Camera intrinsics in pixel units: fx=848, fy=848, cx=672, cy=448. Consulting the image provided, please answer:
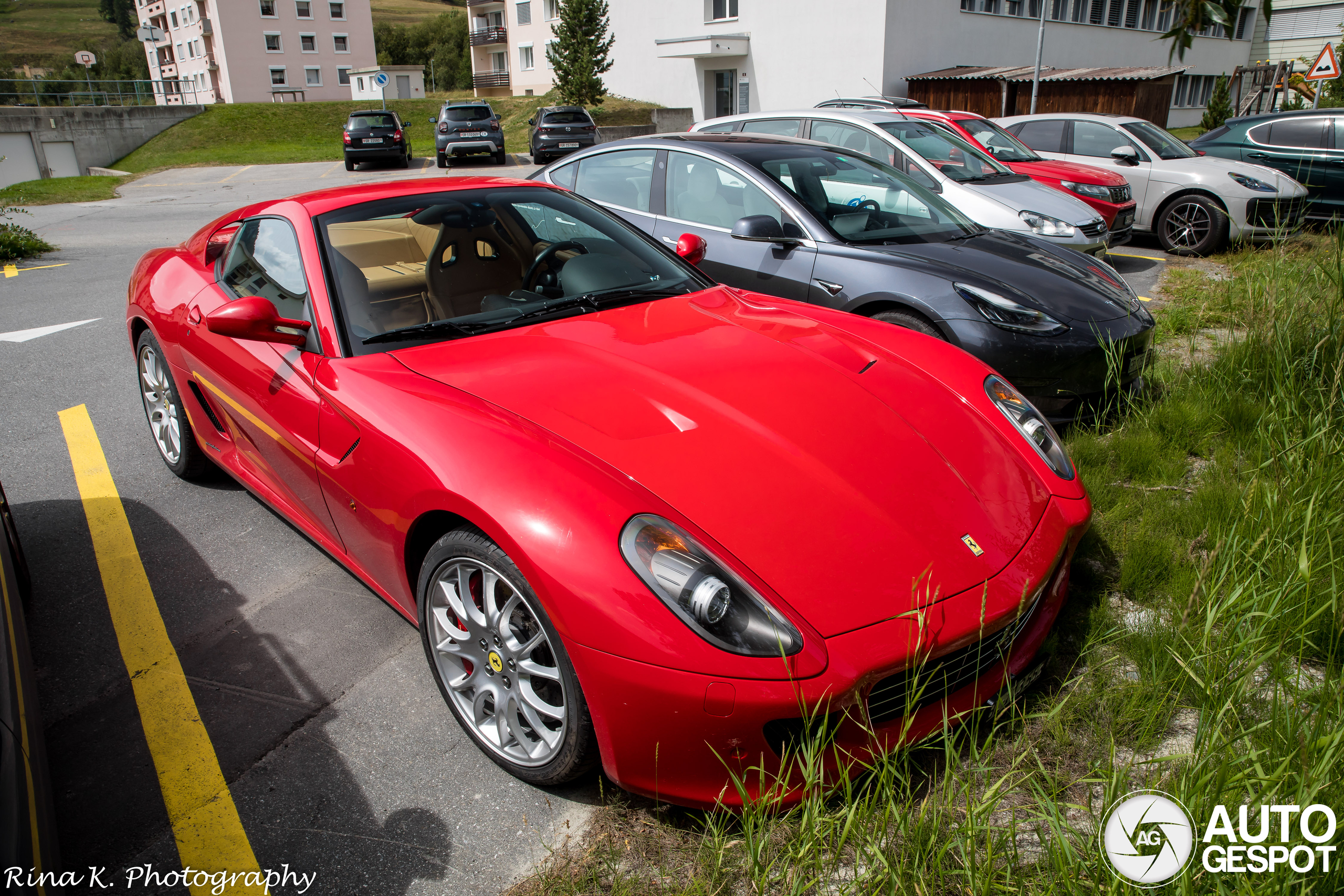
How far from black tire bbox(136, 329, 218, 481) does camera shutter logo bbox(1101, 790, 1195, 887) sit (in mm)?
3789

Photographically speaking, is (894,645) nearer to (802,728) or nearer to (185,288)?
(802,728)

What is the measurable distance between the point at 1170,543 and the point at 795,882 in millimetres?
2070

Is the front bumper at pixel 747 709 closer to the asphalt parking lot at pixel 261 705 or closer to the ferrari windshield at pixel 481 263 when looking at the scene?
Result: the asphalt parking lot at pixel 261 705

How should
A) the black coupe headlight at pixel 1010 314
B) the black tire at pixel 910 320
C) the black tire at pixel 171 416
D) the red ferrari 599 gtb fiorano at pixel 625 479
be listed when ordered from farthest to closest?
1. the black tire at pixel 910 320
2. the black coupe headlight at pixel 1010 314
3. the black tire at pixel 171 416
4. the red ferrari 599 gtb fiorano at pixel 625 479

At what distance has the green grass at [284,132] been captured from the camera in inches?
1186

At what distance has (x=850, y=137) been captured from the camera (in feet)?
26.9

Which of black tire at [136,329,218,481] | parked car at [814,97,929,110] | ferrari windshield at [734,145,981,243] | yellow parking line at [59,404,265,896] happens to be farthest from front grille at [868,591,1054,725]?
parked car at [814,97,929,110]

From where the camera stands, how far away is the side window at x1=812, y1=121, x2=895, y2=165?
7.96m

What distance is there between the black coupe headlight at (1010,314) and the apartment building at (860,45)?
2646 centimetres

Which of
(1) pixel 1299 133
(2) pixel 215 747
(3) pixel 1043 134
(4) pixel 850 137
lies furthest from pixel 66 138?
(2) pixel 215 747

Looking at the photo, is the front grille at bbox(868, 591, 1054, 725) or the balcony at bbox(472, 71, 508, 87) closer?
the front grille at bbox(868, 591, 1054, 725)

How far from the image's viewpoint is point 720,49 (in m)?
33.0

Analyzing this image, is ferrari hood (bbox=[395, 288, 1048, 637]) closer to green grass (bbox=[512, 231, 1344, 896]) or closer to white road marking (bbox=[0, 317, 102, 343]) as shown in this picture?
green grass (bbox=[512, 231, 1344, 896])

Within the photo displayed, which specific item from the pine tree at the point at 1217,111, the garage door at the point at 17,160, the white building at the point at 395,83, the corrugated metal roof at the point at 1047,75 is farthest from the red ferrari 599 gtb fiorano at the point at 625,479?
the white building at the point at 395,83
